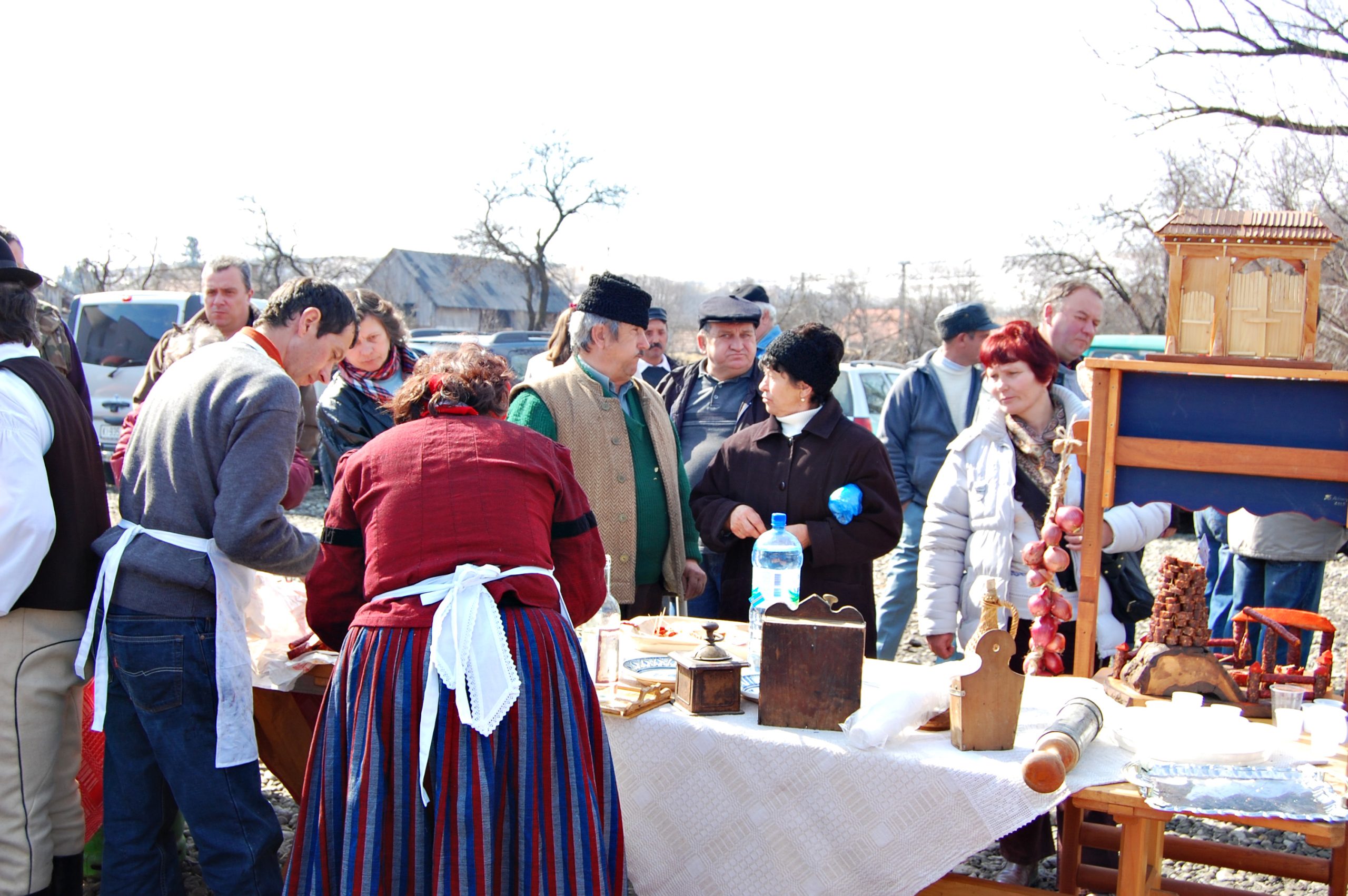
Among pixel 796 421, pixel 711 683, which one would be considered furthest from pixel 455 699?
pixel 796 421

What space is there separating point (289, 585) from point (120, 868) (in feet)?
2.84

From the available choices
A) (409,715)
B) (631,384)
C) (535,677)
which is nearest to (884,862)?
(535,677)

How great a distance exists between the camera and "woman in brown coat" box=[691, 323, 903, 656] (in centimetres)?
316

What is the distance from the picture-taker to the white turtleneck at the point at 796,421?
3271 millimetres

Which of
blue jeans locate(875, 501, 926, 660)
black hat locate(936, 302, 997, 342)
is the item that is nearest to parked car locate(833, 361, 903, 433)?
black hat locate(936, 302, 997, 342)

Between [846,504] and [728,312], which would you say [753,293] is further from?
[846,504]

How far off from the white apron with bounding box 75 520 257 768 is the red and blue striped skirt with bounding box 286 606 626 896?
43 centimetres

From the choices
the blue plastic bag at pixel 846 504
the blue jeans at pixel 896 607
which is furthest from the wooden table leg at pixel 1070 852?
the blue jeans at pixel 896 607

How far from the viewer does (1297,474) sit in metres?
2.26

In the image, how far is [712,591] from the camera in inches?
151

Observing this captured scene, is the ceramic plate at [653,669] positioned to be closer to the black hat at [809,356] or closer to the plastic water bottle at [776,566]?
A: the plastic water bottle at [776,566]

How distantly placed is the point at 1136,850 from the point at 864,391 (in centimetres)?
866

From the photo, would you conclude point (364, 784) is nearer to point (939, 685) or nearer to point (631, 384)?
point (939, 685)

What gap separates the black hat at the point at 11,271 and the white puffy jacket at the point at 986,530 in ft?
8.33
